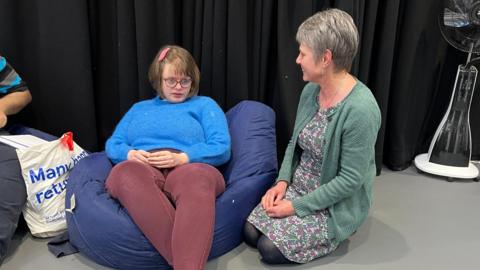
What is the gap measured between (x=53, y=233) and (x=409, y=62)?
2.10 metres

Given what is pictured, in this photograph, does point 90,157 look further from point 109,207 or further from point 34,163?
point 109,207

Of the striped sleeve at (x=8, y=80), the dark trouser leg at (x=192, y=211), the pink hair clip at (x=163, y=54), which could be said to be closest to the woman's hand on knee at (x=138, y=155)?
the dark trouser leg at (x=192, y=211)

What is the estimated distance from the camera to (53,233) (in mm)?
1918

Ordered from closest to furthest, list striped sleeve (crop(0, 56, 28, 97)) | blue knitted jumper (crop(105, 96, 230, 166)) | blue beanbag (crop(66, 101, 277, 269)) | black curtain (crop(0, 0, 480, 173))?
blue beanbag (crop(66, 101, 277, 269)) → blue knitted jumper (crop(105, 96, 230, 166)) → striped sleeve (crop(0, 56, 28, 97)) → black curtain (crop(0, 0, 480, 173))

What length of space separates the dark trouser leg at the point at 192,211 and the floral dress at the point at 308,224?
24cm

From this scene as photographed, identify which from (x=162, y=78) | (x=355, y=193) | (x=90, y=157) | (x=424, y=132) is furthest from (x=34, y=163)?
(x=424, y=132)

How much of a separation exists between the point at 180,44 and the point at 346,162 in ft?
4.04

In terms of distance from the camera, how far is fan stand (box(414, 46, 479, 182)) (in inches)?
103

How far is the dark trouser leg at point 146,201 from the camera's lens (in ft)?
5.32

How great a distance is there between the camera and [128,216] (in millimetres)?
1706

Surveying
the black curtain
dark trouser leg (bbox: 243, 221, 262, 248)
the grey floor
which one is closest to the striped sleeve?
the black curtain

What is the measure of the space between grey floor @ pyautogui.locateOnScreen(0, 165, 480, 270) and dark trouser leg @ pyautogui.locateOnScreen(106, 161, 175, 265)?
0.86 ft

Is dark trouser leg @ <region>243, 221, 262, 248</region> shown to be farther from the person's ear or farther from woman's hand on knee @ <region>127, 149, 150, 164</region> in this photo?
the person's ear

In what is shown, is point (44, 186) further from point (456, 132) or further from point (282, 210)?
point (456, 132)
